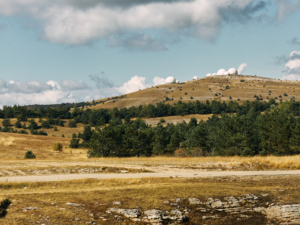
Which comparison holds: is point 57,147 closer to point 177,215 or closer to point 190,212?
point 190,212

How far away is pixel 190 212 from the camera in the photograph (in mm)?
14516

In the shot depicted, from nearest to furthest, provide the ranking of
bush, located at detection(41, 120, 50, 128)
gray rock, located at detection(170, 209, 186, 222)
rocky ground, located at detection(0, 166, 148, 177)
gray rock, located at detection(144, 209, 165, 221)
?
gray rock, located at detection(144, 209, 165, 221)
gray rock, located at detection(170, 209, 186, 222)
rocky ground, located at detection(0, 166, 148, 177)
bush, located at detection(41, 120, 50, 128)

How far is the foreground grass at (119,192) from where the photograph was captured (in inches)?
527

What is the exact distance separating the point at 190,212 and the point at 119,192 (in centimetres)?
456

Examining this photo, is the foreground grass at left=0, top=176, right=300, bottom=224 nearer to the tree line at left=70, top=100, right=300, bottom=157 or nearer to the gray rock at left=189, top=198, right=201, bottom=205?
the gray rock at left=189, top=198, right=201, bottom=205

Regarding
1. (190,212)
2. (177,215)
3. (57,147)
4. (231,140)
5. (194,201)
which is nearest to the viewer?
(177,215)

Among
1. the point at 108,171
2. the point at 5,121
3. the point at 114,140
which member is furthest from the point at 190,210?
the point at 5,121

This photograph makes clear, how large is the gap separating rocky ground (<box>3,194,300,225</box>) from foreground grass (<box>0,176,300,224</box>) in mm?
113

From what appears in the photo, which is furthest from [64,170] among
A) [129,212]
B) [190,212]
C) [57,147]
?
[57,147]

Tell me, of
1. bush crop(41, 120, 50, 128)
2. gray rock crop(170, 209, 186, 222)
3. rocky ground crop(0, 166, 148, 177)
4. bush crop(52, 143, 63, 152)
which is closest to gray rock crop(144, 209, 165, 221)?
gray rock crop(170, 209, 186, 222)

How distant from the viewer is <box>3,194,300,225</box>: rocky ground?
12992 millimetres

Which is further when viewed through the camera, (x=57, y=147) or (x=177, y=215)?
(x=57, y=147)

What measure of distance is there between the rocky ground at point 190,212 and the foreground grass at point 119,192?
0.11 metres

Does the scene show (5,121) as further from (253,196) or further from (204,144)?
(253,196)
